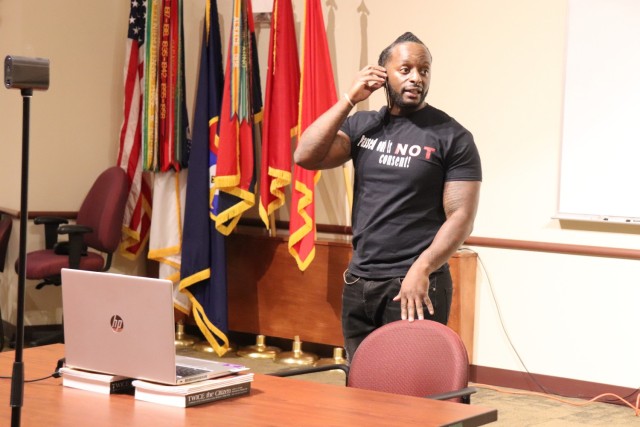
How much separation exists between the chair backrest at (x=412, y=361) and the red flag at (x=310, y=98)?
285 cm

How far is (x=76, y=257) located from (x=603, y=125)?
304 cm

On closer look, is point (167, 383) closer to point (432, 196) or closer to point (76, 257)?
point (432, 196)

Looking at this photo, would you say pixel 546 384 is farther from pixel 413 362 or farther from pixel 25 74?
pixel 25 74

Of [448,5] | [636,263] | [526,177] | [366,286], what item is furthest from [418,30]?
[366,286]

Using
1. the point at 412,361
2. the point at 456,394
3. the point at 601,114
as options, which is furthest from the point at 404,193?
the point at 601,114

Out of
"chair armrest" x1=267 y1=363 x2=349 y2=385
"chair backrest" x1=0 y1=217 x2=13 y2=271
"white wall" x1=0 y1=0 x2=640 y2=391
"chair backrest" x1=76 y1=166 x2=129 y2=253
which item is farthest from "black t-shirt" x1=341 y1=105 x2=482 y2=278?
"chair backrest" x1=0 y1=217 x2=13 y2=271

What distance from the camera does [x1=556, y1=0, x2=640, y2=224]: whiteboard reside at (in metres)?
4.72

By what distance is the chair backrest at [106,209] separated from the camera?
590 centimetres

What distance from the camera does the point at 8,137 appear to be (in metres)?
6.23

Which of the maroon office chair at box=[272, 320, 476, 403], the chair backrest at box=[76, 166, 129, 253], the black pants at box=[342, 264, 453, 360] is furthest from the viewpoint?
the chair backrest at box=[76, 166, 129, 253]

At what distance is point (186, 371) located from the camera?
7.46 feet

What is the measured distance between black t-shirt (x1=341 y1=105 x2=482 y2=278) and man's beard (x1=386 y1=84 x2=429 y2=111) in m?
0.03

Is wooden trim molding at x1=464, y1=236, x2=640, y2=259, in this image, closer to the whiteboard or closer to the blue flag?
the whiteboard

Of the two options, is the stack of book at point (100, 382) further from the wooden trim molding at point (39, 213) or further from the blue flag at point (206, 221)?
the wooden trim molding at point (39, 213)
